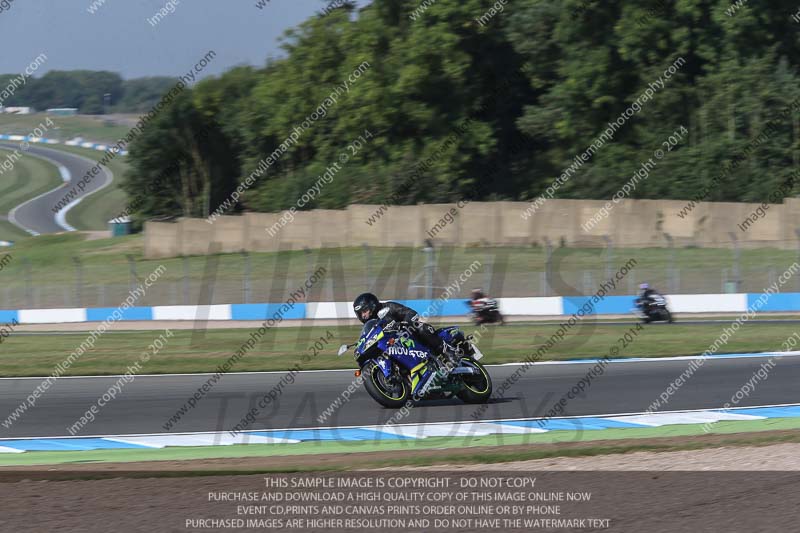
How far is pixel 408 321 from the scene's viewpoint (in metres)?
12.0

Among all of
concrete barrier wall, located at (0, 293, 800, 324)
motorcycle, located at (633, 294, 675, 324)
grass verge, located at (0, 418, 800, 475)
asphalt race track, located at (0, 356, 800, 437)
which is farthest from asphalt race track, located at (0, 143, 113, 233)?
grass verge, located at (0, 418, 800, 475)

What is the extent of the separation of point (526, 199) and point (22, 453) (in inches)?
1434

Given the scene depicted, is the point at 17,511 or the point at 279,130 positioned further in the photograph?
the point at 279,130

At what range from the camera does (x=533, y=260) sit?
110 feet

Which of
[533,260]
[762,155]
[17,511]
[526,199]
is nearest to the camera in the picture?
[17,511]

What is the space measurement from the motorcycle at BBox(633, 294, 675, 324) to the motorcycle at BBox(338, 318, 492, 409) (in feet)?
48.8

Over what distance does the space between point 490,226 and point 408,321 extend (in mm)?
27328

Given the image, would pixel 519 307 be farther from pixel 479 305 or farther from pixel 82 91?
pixel 82 91

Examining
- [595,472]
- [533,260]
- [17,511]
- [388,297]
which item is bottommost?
[17,511]

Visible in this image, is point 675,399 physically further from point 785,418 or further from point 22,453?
point 22,453

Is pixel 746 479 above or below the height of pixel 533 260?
below

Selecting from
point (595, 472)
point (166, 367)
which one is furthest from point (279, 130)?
point (595, 472)

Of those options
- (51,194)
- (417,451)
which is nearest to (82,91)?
(51,194)

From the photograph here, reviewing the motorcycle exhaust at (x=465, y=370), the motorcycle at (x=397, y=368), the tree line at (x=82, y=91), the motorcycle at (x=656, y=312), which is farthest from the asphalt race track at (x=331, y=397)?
the tree line at (x=82, y=91)
